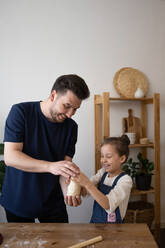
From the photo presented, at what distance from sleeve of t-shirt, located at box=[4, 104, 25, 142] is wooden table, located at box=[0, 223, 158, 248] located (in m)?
0.52

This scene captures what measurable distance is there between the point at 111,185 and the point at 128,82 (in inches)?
57.5

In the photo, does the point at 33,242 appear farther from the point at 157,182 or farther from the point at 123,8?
the point at 123,8

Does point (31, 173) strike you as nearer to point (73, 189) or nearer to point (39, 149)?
point (39, 149)

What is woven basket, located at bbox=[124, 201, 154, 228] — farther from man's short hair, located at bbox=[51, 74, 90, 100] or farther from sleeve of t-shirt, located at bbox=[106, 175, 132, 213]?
man's short hair, located at bbox=[51, 74, 90, 100]

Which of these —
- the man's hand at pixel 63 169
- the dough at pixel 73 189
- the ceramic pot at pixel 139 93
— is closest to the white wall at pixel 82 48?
the ceramic pot at pixel 139 93

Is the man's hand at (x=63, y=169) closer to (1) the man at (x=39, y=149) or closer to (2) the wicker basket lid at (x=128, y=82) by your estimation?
(1) the man at (x=39, y=149)

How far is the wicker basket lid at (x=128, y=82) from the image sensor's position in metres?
2.74

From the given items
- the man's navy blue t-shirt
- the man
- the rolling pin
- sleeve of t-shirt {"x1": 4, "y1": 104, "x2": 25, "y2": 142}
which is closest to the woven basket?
the man

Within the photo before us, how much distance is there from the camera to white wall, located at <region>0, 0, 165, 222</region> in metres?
2.52

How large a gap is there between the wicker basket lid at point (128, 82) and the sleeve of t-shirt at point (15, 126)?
1602 millimetres

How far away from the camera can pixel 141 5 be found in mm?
2904

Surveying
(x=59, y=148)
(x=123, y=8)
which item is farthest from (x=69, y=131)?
(x=123, y=8)

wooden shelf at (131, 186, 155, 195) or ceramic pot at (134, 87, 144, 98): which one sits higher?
ceramic pot at (134, 87, 144, 98)

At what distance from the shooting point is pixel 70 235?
1.14 metres
